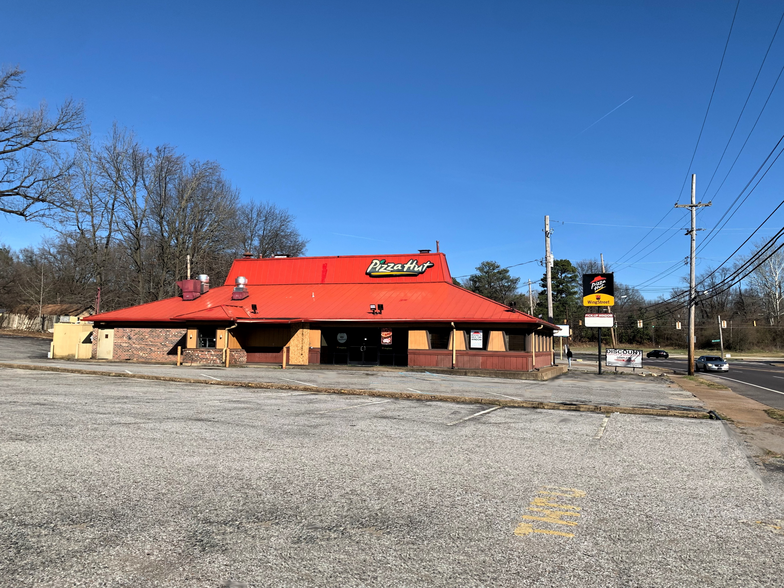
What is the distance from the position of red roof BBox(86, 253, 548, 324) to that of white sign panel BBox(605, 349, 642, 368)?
8.74m

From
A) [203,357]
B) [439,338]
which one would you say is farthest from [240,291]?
[439,338]

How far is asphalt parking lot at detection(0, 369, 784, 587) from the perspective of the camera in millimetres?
3889

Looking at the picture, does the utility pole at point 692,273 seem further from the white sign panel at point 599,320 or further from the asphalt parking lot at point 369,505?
the asphalt parking lot at point 369,505

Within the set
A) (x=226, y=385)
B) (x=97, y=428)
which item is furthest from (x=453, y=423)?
(x=226, y=385)

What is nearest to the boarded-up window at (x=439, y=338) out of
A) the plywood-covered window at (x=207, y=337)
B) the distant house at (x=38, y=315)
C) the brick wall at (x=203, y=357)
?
the brick wall at (x=203, y=357)

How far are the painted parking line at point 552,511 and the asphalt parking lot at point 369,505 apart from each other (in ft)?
0.08

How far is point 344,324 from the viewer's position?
29.4 meters

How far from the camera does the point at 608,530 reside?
4832mm

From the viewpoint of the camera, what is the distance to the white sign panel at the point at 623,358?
31844 mm

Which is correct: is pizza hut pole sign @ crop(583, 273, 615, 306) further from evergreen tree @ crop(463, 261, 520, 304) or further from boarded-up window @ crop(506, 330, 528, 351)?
evergreen tree @ crop(463, 261, 520, 304)

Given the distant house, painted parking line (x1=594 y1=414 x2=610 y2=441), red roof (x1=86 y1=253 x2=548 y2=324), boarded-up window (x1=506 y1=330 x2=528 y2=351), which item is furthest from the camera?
the distant house

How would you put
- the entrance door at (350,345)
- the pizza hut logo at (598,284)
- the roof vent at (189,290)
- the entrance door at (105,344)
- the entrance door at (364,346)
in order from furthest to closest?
the roof vent at (189,290)
the entrance door at (105,344)
the pizza hut logo at (598,284)
the entrance door at (350,345)
the entrance door at (364,346)

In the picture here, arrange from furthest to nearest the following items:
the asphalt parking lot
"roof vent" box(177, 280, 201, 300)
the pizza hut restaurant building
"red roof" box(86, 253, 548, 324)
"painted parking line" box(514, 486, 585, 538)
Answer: "roof vent" box(177, 280, 201, 300)
"red roof" box(86, 253, 548, 324)
the pizza hut restaurant building
"painted parking line" box(514, 486, 585, 538)
the asphalt parking lot

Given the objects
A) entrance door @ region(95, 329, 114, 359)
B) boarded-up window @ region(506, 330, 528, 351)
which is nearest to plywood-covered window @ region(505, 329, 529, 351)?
boarded-up window @ region(506, 330, 528, 351)
